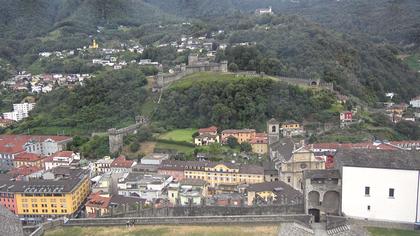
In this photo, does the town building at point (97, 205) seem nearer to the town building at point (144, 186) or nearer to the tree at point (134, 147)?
the town building at point (144, 186)

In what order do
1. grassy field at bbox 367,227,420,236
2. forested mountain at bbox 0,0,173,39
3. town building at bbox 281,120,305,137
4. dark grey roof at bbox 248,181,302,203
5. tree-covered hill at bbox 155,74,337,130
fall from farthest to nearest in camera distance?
1. forested mountain at bbox 0,0,173,39
2. tree-covered hill at bbox 155,74,337,130
3. town building at bbox 281,120,305,137
4. dark grey roof at bbox 248,181,302,203
5. grassy field at bbox 367,227,420,236

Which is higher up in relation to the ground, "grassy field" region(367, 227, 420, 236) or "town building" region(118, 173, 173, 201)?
"grassy field" region(367, 227, 420, 236)

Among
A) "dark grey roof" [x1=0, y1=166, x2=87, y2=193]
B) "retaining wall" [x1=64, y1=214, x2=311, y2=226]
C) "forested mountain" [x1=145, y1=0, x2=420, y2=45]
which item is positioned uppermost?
"forested mountain" [x1=145, y1=0, x2=420, y2=45]

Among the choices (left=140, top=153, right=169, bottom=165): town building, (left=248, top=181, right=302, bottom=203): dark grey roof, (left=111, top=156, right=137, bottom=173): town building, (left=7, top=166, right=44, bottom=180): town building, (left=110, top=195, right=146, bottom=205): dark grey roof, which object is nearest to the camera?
(left=248, top=181, right=302, bottom=203): dark grey roof

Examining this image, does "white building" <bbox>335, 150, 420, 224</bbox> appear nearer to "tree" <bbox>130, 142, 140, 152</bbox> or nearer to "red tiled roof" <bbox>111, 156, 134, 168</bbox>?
"red tiled roof" <bbox>111, 156, 134, 168</bbox>

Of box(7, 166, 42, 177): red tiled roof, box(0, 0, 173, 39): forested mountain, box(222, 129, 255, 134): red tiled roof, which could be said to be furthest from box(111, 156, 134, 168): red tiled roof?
box(0, 0, 173, 39): forested mountain

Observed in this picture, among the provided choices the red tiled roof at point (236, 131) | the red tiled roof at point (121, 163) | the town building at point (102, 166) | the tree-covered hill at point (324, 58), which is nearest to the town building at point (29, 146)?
the town building at point (102, 166)
